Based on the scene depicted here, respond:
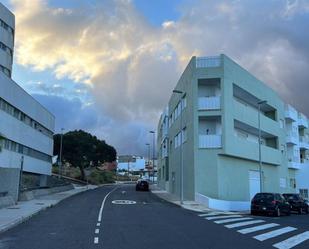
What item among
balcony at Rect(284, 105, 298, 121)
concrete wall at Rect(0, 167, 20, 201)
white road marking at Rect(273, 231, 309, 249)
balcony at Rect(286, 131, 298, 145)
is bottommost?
white road marking at Rect(273, 231, 309, 249)

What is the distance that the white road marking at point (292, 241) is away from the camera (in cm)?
1329

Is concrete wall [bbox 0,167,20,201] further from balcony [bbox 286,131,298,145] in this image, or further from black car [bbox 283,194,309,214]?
balcony [bbox 286,131,298,145]

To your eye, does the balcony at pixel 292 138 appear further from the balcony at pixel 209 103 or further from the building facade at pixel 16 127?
the building facade at pixel 16 127

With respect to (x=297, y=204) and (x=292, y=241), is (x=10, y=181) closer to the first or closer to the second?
(x=292, y=241)

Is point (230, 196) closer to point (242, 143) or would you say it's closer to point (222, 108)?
point (242, 143)

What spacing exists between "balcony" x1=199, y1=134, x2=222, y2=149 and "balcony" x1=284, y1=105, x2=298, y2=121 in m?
23.5

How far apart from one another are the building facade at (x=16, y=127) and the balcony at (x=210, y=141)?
591 inches

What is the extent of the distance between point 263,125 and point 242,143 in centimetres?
777

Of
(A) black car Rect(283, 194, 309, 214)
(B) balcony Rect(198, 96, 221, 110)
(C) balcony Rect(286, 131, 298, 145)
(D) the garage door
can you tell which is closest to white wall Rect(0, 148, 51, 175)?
(B) balcony Rect(198, 96, 221, 110)

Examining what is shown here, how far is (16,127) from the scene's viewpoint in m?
40.2

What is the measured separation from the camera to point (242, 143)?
4066 centimetres

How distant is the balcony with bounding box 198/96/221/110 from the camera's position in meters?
38.3

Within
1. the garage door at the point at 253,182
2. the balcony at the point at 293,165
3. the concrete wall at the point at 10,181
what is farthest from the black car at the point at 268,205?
the balcony at the point at 293,165

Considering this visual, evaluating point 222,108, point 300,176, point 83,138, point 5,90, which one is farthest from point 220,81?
point 83,138
